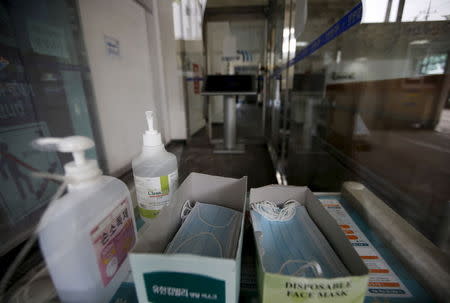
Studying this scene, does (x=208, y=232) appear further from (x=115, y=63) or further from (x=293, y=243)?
(x=115, y=63)

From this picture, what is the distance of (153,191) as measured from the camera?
0.37 metres

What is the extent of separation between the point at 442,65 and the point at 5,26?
6.65ft

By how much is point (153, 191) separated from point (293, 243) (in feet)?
0.88

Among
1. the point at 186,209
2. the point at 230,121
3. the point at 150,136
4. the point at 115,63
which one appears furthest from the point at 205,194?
the point at 230,121

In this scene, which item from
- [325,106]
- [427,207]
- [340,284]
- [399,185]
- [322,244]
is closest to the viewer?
[340,284]

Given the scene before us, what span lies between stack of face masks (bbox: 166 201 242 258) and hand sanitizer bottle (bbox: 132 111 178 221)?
54 millimetres

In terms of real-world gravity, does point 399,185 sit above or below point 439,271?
below

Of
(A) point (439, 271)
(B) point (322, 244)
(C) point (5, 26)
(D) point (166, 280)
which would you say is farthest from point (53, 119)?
(A) point (439, 271)

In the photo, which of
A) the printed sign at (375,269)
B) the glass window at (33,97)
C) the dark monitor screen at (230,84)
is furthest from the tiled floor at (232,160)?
the printed sign at (375,269)

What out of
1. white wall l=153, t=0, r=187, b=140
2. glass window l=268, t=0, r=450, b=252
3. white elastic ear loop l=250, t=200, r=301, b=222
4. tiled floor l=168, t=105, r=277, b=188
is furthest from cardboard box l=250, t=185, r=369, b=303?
white wall l=153, t=0, r=187, b=140

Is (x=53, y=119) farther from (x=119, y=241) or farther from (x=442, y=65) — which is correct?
(x=442, y=65)

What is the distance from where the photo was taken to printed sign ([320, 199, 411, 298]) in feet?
0.92

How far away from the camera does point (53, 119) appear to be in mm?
643

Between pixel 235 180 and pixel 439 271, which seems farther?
pixel 235 180
